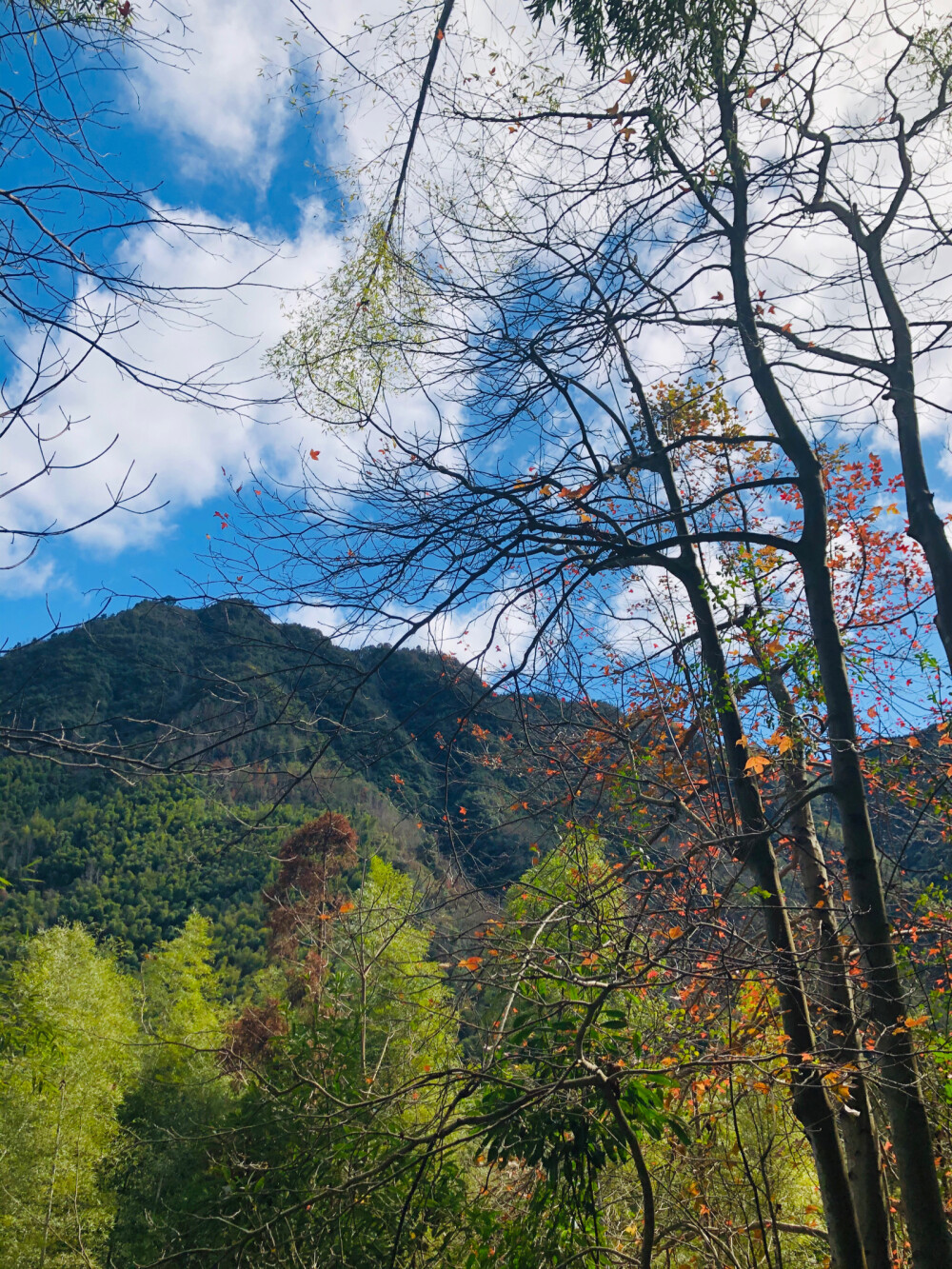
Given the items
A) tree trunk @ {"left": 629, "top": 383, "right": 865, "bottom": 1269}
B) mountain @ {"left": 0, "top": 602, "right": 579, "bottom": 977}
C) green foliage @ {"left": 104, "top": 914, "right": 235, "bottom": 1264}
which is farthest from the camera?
green foliage @ {"left": 104, "top": 914, "right": 235, "bottom": 1264}

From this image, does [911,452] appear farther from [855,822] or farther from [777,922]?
[777,922]

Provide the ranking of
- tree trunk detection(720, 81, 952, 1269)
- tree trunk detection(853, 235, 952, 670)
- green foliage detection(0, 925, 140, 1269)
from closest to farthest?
tree trunk detection(720, 81, 952, 1269), tree trunk detection(853, 235, 952, 670), green foliage detection(0, 925, 140, 1269)

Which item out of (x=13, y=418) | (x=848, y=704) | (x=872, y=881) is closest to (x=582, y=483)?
(x=848, y=704)

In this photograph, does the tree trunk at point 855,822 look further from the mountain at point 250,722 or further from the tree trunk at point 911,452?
the mountain at point 250,722

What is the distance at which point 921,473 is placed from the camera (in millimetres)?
4270

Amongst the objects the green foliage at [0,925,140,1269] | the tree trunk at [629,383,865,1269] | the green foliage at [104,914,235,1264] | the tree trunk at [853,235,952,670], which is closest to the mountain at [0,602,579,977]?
the tree trunk at [629,383,865,1269]

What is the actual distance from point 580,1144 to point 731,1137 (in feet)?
13.0

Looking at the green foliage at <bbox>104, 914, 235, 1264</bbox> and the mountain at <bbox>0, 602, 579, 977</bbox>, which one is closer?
the mountain at <bbox>0, 602, 579, 977</bbox>

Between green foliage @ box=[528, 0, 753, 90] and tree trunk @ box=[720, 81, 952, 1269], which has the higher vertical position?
green foliage @ box=[528, 0, 753, 90]

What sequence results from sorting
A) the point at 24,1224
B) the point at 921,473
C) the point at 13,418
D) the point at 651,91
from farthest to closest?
the point at 24,1224 < the point at 921,473 < the point at 651,91 < the point at 13,418

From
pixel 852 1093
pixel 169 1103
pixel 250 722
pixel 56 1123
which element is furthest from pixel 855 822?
pixel 169 1103

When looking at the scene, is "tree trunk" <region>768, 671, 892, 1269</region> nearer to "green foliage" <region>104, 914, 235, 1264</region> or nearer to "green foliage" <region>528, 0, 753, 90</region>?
"green foliage" <region>528, 0, 753, 90</region>

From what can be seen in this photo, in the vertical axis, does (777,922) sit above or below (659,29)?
below

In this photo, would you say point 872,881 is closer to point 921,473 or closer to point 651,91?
point 921,473
